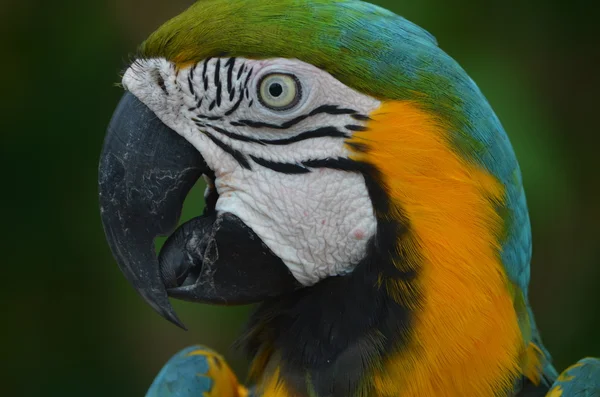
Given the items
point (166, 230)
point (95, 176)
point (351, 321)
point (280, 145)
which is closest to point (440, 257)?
point (351, 321)

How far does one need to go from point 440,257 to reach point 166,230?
1.55 feet

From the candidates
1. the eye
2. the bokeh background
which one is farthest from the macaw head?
the bokeh background

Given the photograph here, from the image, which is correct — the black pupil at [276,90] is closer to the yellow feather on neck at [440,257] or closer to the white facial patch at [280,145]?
the white facial patch at [280,145]

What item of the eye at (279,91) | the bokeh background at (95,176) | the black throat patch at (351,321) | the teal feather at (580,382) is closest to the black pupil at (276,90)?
the eye at (279,91)

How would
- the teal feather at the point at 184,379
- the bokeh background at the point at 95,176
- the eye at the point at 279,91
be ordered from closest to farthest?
the eye at the point at 279,91, the teal feather at the point at 184,379, the bokeh background at the point at 95,176

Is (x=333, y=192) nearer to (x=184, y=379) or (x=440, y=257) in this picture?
(x=440, y=257)

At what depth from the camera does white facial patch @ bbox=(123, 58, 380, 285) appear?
1185 millimetres

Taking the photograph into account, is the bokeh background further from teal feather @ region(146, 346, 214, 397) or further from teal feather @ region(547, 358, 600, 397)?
teal feather @ region(547, 358, 600, 397)

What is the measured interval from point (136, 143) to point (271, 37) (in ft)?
0.97

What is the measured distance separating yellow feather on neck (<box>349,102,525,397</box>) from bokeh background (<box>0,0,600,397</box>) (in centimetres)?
109

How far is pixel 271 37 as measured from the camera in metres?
1.16

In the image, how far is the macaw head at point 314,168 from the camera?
117 cm

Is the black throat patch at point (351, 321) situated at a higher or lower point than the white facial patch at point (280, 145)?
lower

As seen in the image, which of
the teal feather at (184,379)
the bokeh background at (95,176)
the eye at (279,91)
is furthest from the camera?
the bokeh background at (95,176)
